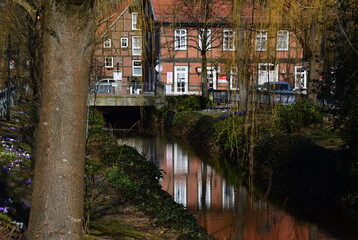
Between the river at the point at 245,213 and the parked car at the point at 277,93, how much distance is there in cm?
230

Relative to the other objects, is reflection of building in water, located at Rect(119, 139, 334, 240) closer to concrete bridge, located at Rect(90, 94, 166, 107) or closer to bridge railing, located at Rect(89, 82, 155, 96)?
concrete bridge, located at Rect(90, 94, 166, 107)

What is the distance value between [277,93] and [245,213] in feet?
25.4

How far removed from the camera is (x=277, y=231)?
34.1 feet

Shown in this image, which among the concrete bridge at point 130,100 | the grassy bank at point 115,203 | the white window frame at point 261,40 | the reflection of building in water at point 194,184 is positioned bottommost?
the reflection of building in water at point 194,184

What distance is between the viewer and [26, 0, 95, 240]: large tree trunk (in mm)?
4215

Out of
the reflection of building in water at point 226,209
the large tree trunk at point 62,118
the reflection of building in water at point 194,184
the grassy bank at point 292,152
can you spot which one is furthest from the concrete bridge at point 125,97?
the large tree trunk at point 62,118

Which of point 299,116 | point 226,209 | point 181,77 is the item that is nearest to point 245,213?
point 226,209

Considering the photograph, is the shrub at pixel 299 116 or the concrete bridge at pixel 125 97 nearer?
the shrub at pixel 299 116

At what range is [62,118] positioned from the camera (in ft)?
13.9

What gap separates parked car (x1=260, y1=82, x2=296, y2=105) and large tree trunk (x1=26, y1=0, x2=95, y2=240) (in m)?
8.88

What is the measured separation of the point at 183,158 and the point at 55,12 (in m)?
15.5

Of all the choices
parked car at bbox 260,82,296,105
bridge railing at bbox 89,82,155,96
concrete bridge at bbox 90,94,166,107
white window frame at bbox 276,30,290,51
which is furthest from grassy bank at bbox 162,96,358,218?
bridge railing at bbox 89,82,155,96

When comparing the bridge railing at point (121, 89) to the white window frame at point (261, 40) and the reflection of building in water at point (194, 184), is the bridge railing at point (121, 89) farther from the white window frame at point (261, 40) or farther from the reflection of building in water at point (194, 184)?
the white window frame at point (261, 40)

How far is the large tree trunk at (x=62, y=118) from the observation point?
13.8 feet
